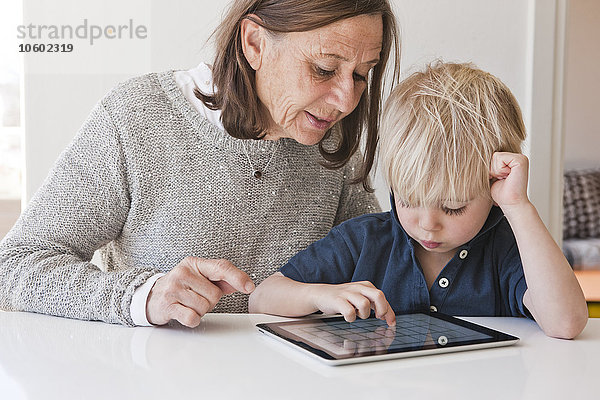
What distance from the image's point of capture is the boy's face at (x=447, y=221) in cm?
109

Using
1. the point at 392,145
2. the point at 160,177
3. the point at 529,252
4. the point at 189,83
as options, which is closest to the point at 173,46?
the point at 189,83

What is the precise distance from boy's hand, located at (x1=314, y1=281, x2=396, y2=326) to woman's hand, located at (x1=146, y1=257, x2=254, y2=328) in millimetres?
127

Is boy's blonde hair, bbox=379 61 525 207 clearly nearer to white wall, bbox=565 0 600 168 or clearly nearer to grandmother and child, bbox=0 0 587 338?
grandmother and child, bbox=0 0 587 338

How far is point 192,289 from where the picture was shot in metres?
0.97

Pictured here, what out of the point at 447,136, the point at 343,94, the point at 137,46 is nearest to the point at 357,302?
the point at 447,136

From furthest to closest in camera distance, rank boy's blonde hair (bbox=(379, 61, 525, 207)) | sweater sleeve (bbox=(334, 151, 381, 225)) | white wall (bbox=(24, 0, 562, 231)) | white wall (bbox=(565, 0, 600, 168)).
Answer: white wall (bbox=(565, 0, 600, 168)), white wall (bbox=(24, 0, 562, 231)), sweater sleeve (bbox=(334, 151, 381, 225)), boy's blonde hair (bbox=(379, 61, 525, 207))

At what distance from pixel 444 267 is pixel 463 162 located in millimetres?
205

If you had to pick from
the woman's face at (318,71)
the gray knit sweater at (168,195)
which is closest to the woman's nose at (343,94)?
the woman's face at (318,71)

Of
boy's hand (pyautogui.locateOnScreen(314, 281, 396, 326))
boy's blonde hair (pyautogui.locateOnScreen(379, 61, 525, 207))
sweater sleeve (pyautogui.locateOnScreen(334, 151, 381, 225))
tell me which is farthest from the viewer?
sweater sleeve (pyautogui.locateOnScreen(334, 151, 381, 225))

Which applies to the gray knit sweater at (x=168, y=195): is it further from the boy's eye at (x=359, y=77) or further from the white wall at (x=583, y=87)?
the white wall at (x=583, y=87)

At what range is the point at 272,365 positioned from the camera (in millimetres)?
784

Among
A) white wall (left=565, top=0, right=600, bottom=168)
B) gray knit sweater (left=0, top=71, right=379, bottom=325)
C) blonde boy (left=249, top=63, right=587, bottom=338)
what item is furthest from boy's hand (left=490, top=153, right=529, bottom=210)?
white wall (left=565, top=0, right=600, bottom=168)

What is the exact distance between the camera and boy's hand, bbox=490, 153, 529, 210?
1030mm

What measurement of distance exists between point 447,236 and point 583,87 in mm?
2068
